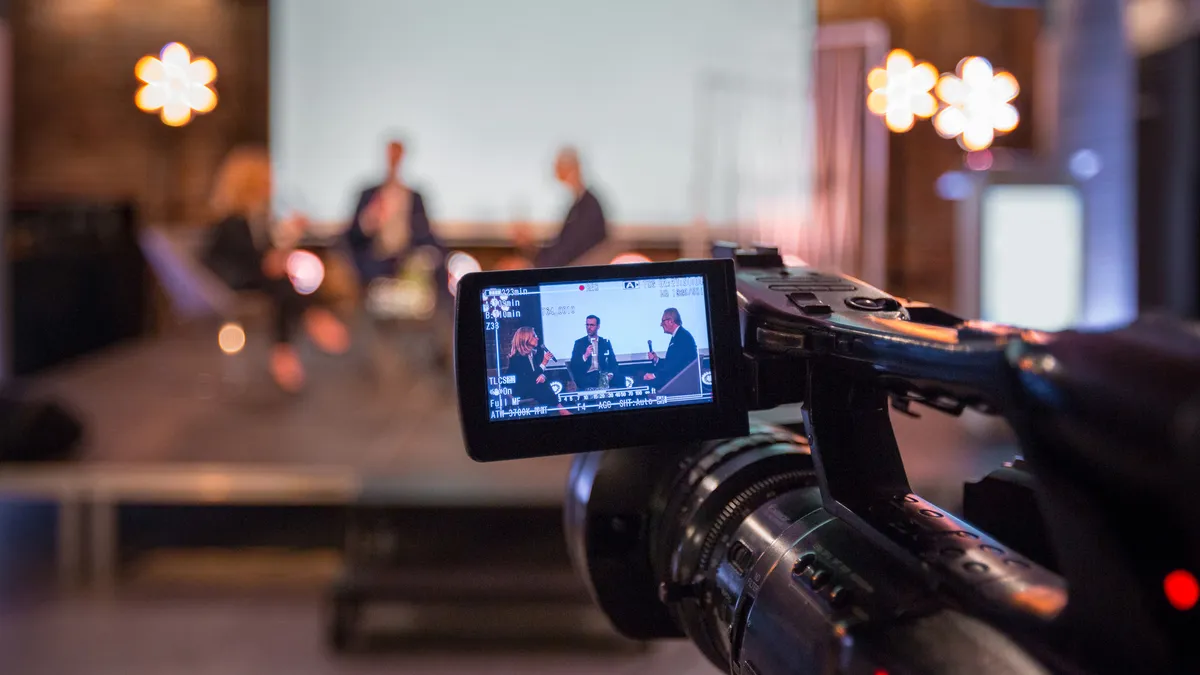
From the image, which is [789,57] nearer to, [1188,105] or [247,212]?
[1188,105]

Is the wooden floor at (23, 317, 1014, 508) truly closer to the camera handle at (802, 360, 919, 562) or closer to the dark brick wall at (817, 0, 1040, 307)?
the camera handle at (802, 360, 919, 562)

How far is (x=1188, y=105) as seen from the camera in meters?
6.23

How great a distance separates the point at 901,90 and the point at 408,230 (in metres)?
3.39

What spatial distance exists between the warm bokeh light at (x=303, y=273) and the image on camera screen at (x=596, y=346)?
4234 millimetres

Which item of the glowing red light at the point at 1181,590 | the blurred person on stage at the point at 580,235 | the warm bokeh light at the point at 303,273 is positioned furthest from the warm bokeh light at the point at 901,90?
the glowing red light at the point at 1181,590

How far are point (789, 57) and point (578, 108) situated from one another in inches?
56.2

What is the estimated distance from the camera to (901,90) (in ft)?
21.1

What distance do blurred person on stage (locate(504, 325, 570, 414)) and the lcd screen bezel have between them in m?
0.02

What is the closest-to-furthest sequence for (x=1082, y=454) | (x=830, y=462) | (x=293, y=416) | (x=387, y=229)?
(x=1082, y=454) → (x=830, y=462) → (x=293, y=416) → (x=387, y=229)

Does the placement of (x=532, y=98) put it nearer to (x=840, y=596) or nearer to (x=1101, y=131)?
(x=1101, y=131)

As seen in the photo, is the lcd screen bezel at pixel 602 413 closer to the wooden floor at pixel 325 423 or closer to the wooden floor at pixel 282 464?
the wooden floor at pixel 282 464

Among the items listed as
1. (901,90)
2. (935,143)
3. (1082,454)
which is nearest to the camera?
(1082,454)

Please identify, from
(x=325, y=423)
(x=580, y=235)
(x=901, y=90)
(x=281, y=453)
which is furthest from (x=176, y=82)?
(x=901, y=90)

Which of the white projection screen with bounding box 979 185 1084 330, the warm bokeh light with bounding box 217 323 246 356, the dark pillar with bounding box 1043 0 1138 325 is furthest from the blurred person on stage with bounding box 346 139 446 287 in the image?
the dark pillar with bounding box 1043 0 1138 325
